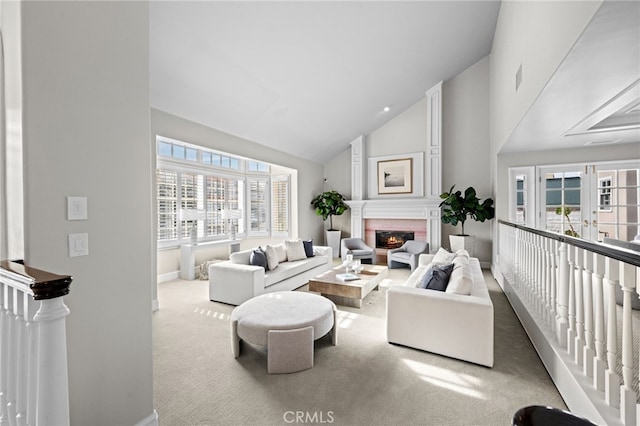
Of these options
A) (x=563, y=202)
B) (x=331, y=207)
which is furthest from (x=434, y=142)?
(x=331, y=207)

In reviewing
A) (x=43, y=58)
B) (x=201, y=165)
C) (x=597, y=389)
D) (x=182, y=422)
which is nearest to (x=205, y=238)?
(x=201, y=165)

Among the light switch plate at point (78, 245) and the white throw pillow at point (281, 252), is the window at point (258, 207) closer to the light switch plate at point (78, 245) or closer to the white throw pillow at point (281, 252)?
the white throw pillow at point (281, 252)

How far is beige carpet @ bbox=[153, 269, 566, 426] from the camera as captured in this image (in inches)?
71.0

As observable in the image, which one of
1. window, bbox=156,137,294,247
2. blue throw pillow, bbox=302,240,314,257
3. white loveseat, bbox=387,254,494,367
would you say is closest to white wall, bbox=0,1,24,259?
white loveseat, bbox=387,254,494,367

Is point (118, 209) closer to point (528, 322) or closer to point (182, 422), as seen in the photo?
point (182, 422)

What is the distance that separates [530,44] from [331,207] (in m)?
5.11

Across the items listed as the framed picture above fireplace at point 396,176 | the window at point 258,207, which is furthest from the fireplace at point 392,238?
the window at point 258,207

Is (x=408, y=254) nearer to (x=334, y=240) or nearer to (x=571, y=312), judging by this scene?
(x=334, y=240)

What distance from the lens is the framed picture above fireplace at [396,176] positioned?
6.87 m

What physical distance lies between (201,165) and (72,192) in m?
4.58

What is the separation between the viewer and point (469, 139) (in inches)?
251

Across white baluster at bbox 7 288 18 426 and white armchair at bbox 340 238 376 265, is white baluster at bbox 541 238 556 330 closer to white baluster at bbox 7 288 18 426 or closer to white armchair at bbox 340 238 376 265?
white baluster at bbox 7 288 18 426

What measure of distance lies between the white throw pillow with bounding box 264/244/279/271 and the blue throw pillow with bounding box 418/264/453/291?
214cm

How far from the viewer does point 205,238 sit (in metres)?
5.89
